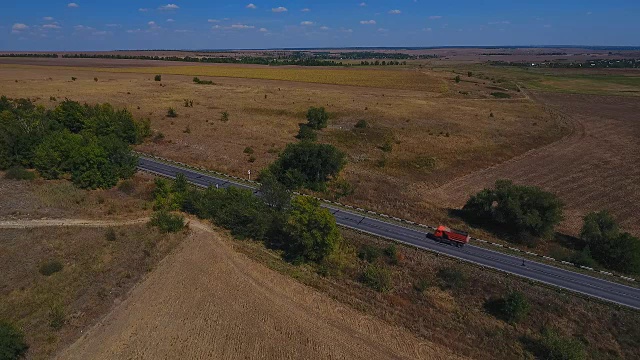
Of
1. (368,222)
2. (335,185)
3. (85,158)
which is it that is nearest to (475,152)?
(335,185)

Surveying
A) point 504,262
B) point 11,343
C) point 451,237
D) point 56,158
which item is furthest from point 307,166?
point 11,343

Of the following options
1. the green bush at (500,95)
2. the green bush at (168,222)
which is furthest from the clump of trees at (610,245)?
the green bush at (500,95)

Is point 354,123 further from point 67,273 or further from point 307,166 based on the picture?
point 67,273

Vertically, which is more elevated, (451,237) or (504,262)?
(451,237)

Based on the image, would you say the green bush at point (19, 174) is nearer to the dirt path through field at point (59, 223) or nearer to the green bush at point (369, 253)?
the dirt path through field at point (59, 223)

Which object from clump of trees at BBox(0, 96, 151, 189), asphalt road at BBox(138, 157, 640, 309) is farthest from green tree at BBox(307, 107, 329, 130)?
asphalt road at BBox(138, 157, 640, 309)

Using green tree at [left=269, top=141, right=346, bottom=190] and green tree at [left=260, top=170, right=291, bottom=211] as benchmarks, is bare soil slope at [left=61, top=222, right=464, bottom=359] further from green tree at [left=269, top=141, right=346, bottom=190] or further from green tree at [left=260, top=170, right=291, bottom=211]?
green tree at [left=269, top=141, right=346, bottom=190]
